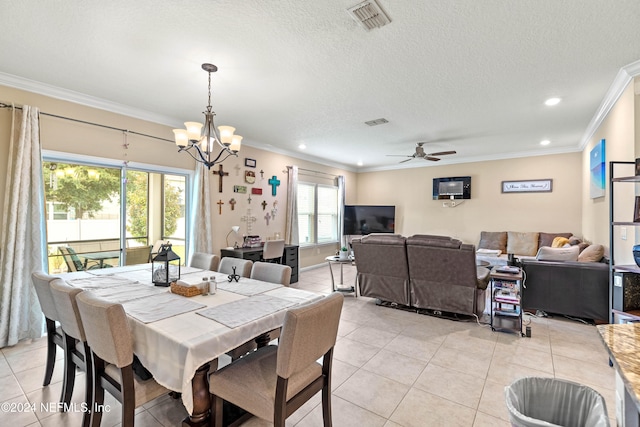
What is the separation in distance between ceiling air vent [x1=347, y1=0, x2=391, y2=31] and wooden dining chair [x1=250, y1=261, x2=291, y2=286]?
1997mm

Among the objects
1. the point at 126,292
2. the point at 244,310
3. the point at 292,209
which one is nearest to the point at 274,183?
the point at 292,209

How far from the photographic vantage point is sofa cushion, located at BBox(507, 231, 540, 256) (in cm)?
595

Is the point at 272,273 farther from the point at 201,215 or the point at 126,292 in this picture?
the point at 201,215

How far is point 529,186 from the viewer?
625 cm

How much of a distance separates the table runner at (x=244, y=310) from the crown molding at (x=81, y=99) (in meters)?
3.20

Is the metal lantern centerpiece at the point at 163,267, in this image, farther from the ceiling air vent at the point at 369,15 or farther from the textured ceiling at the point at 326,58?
the ceiling air vent at the point at 369,15

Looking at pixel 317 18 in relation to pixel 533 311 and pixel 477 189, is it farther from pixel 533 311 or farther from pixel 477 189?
pixel 477 189

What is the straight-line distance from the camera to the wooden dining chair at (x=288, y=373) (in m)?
1.41

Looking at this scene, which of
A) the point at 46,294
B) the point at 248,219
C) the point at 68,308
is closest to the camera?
the point at 68,308

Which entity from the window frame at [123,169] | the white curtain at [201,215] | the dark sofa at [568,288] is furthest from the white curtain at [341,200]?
the dark sofa at [568,288]

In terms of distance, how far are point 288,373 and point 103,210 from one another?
3.59 meters

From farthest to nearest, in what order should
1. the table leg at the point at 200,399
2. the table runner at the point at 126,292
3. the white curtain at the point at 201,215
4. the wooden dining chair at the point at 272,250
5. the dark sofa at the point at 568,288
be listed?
the wooden dining chair at the point at 272,250, the white curtain at the point at 201,215, the dark sofa at the point at 568,288, the table runner at the point at 126,292, the table leg at the point at 200,399

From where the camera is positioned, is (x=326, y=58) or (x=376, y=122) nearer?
(x=326, y=58)

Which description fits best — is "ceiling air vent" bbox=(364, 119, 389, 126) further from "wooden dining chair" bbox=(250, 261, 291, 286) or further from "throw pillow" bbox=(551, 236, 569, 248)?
"throw pillow" bbox=(551, 236, 569, 248)
